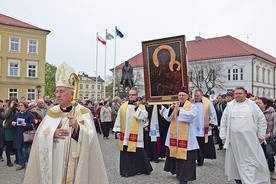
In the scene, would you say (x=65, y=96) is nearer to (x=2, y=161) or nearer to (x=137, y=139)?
(x=137, y=139)

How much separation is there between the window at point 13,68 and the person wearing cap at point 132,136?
4083 centimetres

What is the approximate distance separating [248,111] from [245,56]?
155 feet

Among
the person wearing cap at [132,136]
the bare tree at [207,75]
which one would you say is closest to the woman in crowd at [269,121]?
the person wearing cap at [132,136]

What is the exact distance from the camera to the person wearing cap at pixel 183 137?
257 inches

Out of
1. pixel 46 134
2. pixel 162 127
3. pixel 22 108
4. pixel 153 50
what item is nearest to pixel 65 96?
pixel 46 134

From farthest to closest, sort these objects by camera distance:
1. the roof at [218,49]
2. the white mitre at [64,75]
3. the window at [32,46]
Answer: the roof at [218,49] → the window at [32,46] → the white mitre at [64,75]

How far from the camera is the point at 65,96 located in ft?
12.5

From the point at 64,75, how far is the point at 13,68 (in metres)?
44.5

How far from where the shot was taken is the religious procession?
370 cm

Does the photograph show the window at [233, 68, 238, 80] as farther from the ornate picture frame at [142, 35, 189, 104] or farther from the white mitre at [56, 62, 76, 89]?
the white mitre at [56, 62, 76, 89]

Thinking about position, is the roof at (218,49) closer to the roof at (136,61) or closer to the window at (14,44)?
the roof at (136,61)

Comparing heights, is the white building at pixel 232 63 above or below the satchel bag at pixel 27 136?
above

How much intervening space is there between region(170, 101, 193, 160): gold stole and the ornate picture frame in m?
0.33

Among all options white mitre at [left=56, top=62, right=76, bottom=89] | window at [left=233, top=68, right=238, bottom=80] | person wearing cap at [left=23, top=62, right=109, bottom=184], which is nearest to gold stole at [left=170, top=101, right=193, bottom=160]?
person wearing cap at [left=23, top=62, right=109, bottom=184]
